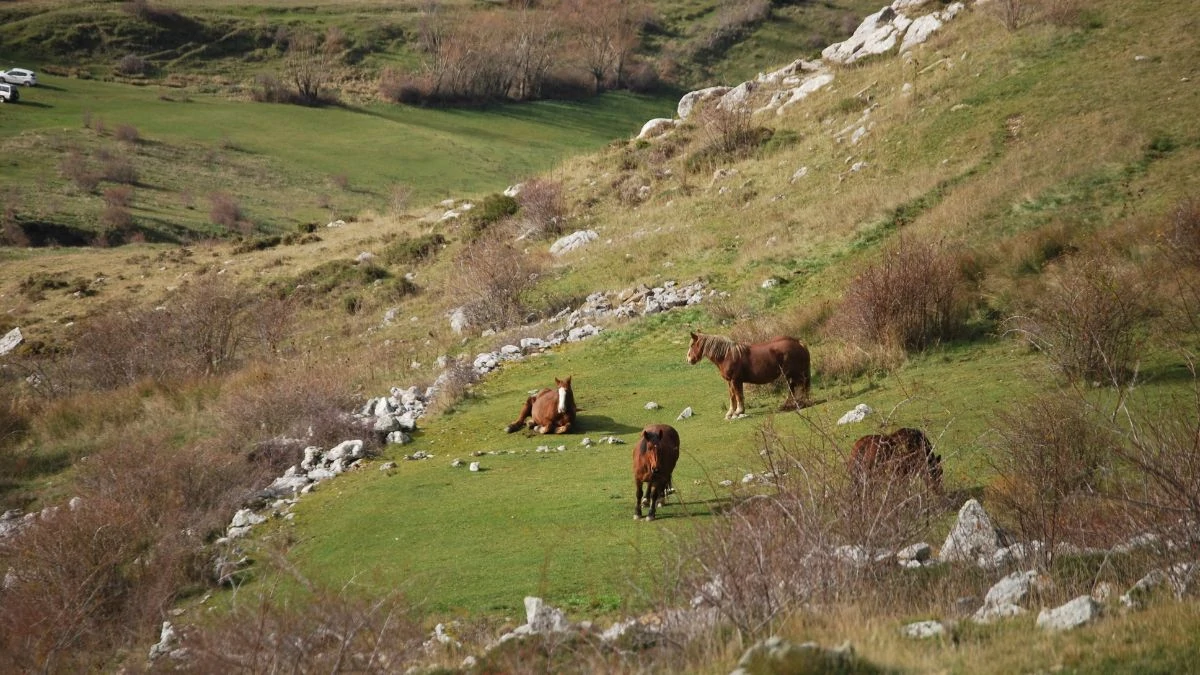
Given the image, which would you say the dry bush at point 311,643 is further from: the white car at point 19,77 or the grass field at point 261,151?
the white car at point 19,77

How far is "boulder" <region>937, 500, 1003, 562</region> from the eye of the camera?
931 centimetres

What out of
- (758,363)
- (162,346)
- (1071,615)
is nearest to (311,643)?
(1071,615)

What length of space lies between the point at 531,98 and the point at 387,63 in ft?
58.2

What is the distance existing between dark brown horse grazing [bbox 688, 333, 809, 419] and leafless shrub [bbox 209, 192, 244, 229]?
53189 mm

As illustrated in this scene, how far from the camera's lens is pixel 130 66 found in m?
108

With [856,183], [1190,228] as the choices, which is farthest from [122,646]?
[856,183]

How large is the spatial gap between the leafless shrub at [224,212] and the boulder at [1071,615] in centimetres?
6381

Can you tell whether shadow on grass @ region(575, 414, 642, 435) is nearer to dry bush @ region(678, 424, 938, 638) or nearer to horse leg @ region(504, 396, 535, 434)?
horse leg @ region(504, 396, 535, 434)

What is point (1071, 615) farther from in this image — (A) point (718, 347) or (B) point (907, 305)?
(B) point (907, 305)

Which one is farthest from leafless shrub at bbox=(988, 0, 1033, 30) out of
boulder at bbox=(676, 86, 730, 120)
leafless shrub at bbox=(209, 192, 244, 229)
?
leafless shrub at bbox=(209, 192, 244, 229)

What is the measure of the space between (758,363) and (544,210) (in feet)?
98.7

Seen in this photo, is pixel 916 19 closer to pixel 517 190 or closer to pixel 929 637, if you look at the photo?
pixel 517 190

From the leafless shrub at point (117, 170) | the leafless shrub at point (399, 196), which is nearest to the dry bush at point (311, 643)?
the leafless shrub at point (399, 196)

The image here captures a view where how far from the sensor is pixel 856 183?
3341 centimetres
